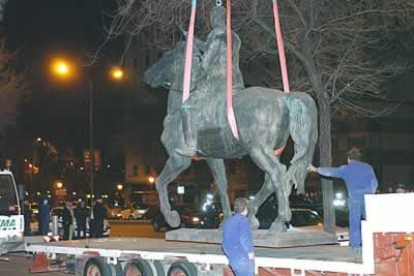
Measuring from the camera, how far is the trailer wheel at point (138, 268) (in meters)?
11.0

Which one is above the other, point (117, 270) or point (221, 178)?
point (221, 178)

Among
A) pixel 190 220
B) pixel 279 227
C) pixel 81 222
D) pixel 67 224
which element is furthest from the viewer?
pixel 190 220

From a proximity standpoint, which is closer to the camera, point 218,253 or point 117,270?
point 218,253

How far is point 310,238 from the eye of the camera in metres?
11.3

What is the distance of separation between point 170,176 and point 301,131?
3130 millimetres

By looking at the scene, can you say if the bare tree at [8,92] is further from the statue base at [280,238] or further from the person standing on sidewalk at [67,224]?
the statue base at [280,238]

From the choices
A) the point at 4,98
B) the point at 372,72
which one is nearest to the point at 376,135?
the point at 4,98

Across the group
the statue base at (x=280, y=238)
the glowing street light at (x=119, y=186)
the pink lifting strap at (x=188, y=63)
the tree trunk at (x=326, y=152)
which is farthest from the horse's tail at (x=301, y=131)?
the glowing street light at (x=119, y=186)

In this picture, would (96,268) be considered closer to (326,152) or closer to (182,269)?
(182,269)

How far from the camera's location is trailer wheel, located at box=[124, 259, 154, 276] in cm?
1102

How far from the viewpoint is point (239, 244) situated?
895 centimetres

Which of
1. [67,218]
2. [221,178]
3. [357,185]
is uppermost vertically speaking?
[221,178]

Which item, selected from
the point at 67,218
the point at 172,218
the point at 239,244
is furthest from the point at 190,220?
the point at 239,244

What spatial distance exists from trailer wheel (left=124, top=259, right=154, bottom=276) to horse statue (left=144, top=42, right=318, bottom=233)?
6.75ft
